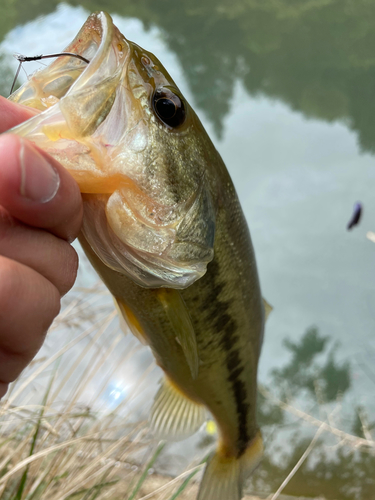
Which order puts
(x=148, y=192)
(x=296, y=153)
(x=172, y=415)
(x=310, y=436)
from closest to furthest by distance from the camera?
(x=148, y=192)
(x=172, y=415)
(x=310, y=436)
(x=296, y=153)

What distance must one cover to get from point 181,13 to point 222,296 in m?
3.83

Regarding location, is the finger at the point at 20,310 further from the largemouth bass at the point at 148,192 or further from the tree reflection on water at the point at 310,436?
the tree reflection on water at the point at 310,436

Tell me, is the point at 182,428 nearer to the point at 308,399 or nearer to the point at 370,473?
the point at 308,399

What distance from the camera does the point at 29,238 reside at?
14.0 inches

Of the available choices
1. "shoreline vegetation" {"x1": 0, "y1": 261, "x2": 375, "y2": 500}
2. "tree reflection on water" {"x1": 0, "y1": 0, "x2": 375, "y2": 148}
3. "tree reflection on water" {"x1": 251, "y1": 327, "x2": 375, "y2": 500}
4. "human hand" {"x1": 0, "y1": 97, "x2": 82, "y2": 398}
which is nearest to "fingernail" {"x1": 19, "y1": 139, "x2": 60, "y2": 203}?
"human hand" {"x1": 0, "y1": 97, "x2": 82, "y2": 398}

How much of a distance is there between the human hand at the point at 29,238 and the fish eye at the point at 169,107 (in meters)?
0.15

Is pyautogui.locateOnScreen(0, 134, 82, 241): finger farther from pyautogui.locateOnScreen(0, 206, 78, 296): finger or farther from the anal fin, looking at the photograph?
the anal fin

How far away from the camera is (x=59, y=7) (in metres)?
3.70

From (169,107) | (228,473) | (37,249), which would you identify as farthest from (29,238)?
(228,473)

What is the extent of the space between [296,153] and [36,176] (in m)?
2.52

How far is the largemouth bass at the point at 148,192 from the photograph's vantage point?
1.23ft

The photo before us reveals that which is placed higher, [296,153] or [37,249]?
[37,249]

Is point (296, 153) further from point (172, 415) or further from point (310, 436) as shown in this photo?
point (172, 415)

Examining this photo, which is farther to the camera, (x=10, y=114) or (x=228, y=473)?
(x=228, y=473)
